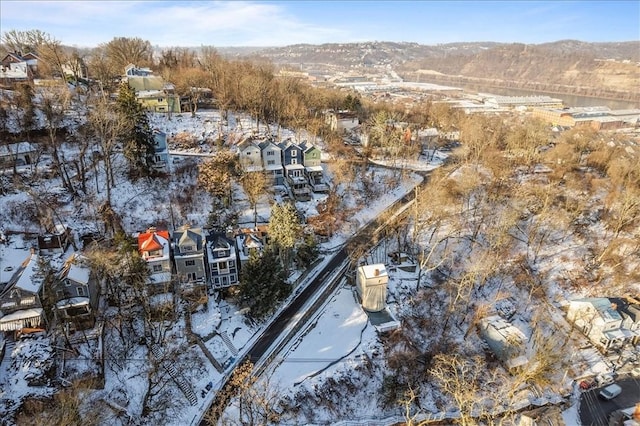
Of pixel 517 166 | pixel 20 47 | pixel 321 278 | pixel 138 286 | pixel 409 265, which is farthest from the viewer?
pixel 20 47

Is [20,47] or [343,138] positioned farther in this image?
[20,47]

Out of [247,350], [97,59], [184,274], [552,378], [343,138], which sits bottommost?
[552,378]

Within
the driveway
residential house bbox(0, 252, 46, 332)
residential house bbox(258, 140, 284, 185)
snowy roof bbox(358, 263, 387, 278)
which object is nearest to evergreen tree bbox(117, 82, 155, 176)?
residential house bbox(258, 140, 284, 185)

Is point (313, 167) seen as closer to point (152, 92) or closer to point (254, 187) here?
point (254, 187)

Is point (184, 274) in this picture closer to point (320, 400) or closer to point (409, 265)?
point (320, 400)

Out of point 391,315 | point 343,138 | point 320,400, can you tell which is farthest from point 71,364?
point 343,138

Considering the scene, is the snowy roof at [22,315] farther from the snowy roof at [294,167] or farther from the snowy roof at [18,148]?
the snowy roof at [294,167]

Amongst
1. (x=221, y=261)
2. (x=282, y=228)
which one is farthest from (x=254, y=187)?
(x=221, y=261)

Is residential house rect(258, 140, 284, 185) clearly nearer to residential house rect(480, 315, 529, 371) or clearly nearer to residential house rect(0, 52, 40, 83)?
residential house rect(480, 315, 529, 371)
